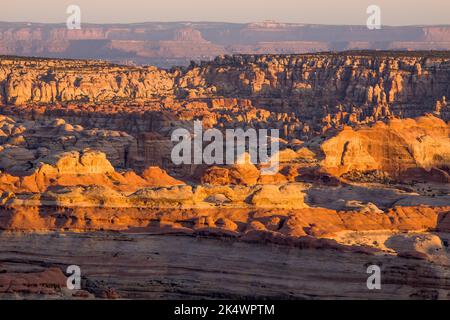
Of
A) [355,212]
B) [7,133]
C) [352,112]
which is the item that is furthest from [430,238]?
[352,112]

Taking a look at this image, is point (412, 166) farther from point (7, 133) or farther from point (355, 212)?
point (7, 133)

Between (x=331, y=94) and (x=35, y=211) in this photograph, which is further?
(x=331, y=94)

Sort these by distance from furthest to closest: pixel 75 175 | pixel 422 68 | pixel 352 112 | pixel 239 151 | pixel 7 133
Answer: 1. pixel 422 68
2. pixel 352 112
3. pixel 7 133
4. pixel 239 151
5. pixel 75 175

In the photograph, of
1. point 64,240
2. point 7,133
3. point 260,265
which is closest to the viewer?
point 260,265

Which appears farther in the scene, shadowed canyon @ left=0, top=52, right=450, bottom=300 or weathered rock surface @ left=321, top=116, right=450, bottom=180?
weathered rock surface @ left=321, top=116, right=450, bottom=180

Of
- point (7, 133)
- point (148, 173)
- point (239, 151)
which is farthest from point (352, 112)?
point (148, 173)

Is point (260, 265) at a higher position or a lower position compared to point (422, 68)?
lower

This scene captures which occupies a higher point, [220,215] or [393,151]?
[393,151]

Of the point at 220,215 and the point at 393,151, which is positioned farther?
the point at 393,151

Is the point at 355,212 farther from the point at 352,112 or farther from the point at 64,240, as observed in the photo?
the point at 352,112

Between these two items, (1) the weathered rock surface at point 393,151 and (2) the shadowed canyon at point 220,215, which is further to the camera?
(1) the weathered rock surface at point 393,151
